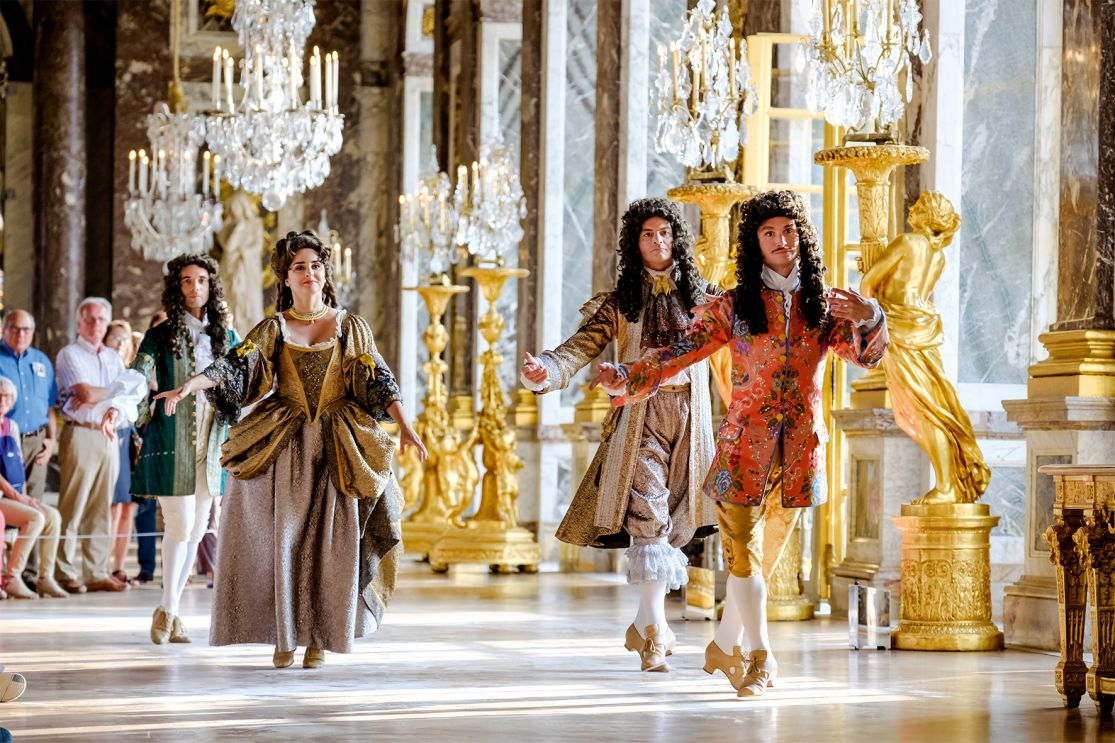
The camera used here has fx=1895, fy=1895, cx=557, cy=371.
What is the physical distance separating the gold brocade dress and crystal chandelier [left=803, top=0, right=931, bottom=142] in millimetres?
2005

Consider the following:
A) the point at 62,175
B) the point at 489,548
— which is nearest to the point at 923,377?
the point at 489,548

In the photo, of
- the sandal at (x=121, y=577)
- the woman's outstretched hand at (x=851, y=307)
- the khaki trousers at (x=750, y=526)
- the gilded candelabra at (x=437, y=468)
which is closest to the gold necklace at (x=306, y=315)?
the khaki trousers at (x=750, y=526)

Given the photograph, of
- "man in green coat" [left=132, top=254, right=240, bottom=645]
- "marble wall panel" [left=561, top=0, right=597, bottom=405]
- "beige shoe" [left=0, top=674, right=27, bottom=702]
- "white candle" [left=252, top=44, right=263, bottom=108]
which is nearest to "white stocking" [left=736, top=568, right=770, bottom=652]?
"beige shoe" [left=0, top=674, right=27, bottom=702]

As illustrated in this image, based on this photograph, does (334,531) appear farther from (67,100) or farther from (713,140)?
(67,100)

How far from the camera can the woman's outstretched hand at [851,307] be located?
5.56m

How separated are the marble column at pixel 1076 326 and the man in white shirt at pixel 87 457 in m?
5.28

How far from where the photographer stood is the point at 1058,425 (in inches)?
283

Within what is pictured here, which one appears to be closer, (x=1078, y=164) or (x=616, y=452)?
(x=616, y=452)

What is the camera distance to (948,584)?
7.21 m

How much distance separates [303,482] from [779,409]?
178cm

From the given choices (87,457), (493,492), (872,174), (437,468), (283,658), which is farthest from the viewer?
(437,468)

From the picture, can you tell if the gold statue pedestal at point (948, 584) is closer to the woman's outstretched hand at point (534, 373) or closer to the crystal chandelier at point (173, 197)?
the woman's outstretched hand at point (534, 373)

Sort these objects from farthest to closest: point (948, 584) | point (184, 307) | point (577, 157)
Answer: point (577, 157)
point (184, 307)
point (948, 584)

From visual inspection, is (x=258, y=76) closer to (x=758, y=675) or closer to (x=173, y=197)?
(x=173, y=197)
